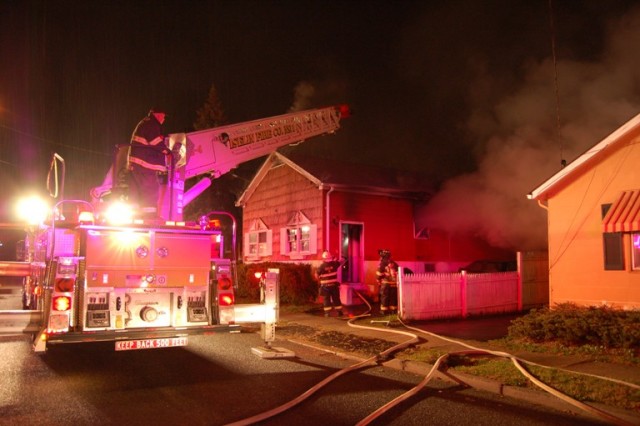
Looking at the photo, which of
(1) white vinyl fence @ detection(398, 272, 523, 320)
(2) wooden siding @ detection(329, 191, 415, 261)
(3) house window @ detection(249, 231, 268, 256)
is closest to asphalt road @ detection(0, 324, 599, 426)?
(1) white vinyl fence @ detection(398, 272, 523, 320)

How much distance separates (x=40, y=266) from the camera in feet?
26.3

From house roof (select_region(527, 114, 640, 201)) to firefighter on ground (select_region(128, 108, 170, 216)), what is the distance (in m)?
8.11

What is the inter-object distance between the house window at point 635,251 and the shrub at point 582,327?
1.98 meters

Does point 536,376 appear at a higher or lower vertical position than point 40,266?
lower

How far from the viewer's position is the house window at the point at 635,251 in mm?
10422

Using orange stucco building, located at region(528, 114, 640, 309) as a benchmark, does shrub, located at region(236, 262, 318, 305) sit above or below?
below

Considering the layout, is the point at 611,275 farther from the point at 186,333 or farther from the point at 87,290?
the point at 87,290

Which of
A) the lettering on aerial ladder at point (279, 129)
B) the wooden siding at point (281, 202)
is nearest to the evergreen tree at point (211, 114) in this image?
the wooden siding at point (281, 202)

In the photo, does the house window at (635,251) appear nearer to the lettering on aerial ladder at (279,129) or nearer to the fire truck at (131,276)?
the lettering on aerial ladder at (279,129)

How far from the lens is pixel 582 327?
841 cm

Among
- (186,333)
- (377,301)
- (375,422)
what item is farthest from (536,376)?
(377,301)

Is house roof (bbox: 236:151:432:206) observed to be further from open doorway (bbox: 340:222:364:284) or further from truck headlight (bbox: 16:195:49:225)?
truck headlight (bbox: 16:195:49:225)

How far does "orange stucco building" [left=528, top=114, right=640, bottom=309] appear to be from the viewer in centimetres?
1038

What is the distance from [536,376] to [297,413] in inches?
122
